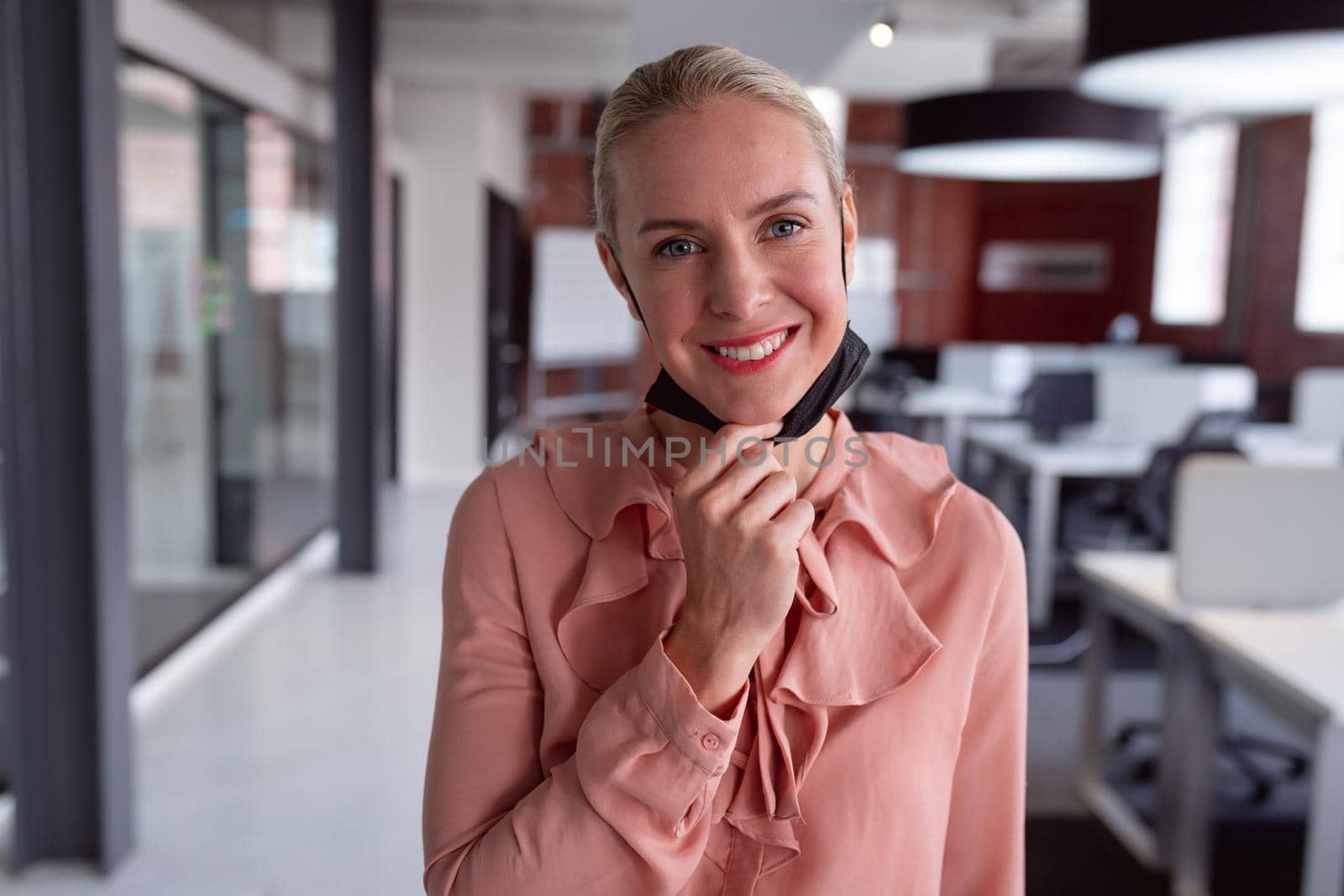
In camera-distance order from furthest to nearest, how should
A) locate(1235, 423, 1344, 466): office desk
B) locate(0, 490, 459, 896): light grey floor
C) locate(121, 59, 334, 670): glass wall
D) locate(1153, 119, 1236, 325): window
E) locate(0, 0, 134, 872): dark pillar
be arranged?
1. locate(1153, 119, 1236, 325): window
2. locate(1235, 423, 1344, 466): office desk
3. locate(121, 59, 334, 670): glass wall
4. locate(0, 490, 459, 896): light grey floor
5. locate(0, 0, 134, 872): dark pillar

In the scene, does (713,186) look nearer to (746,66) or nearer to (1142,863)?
(746,66)

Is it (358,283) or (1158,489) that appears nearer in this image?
(1158,489)

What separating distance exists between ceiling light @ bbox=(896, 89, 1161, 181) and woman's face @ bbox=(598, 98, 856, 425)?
4918 millimetres

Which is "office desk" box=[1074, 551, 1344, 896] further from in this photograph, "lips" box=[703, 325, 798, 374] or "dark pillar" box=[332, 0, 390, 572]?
"dark pillar" box=[332, 0, 390, 572]

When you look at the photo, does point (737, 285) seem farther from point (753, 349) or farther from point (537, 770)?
point (537, 770)

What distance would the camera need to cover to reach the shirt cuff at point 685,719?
79 centimetres

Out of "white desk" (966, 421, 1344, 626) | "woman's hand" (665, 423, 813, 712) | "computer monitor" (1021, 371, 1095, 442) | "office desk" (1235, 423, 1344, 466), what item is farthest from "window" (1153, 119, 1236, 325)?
"woman's hand" (665, 423, 813, 712)

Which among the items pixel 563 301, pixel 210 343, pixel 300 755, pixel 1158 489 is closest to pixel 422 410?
pixel 563 301

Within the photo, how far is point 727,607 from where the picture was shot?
2.63ft

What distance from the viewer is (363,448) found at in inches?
225

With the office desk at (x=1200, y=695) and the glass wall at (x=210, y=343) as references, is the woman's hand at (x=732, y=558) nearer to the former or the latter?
the office desk at (x=1200, y=695)

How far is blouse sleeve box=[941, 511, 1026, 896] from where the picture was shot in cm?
96

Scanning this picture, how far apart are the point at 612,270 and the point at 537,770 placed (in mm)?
431

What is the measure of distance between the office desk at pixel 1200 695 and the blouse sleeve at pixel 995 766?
1553 millimetres
